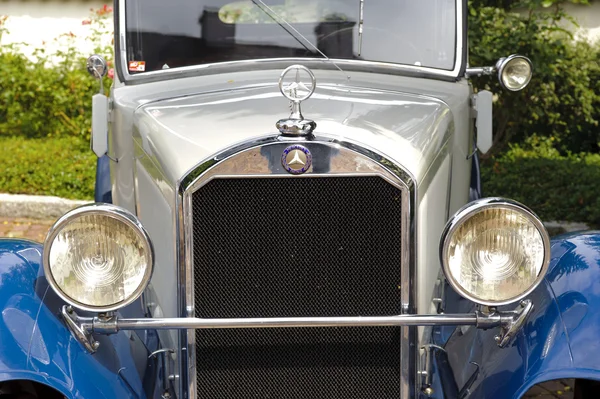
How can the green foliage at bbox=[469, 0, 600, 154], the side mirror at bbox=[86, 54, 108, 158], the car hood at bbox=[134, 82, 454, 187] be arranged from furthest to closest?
the green foliage at bbox=[469, 0, 600, 154], the side mirror at bbox=[86, 54, 108, 158], the car hood at bbox=[134, 82, 454, 187]

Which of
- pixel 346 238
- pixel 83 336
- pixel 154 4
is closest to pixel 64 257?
pixel 83 336

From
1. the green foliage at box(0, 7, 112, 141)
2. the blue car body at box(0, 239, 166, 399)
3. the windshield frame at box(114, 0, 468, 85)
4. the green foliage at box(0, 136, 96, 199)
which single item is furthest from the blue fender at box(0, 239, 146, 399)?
the green foliage at box(0, 7, 112, 141)

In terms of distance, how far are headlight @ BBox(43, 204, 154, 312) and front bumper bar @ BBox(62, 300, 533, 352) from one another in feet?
0.26

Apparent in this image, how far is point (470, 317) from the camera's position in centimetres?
253

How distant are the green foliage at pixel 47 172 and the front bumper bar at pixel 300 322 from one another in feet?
16.2

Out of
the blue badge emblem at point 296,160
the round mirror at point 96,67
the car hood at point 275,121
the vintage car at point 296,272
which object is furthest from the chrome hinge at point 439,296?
the round mirror at point 96,67

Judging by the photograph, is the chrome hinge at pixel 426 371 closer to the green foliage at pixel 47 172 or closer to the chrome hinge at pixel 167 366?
the chrome hinge at pixel 167 366

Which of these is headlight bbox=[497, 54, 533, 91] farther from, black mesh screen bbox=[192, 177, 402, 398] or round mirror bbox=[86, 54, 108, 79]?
round mirror bbox=[86, 54, 108, 79]

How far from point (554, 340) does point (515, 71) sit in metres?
1.51

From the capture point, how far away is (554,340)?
2.52 m

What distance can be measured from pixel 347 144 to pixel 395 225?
Answer: 0.29m

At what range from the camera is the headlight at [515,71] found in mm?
3598

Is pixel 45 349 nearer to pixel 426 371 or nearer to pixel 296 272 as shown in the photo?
pixel 296 272

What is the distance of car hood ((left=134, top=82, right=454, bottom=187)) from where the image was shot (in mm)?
2604
